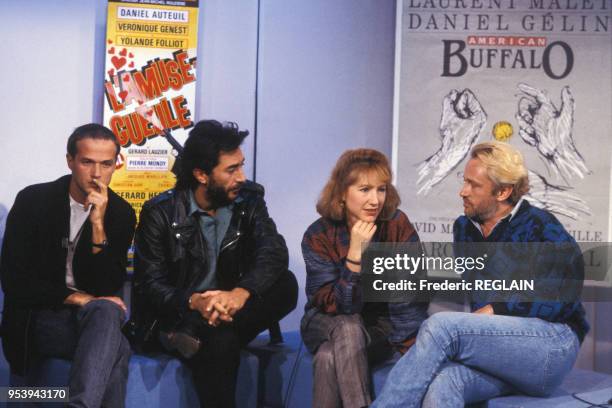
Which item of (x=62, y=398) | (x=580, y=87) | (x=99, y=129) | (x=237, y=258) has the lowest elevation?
(x=62, y=398)

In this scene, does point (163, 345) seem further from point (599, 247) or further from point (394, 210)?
point (599, 247)

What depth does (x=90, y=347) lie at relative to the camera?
2.92 meters

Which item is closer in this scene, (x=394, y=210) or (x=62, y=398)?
(x=62, y=398)

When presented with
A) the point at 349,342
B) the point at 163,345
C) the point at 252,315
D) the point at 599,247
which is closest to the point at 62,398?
A: the point at 163,345

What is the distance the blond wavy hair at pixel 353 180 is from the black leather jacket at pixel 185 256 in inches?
11.8

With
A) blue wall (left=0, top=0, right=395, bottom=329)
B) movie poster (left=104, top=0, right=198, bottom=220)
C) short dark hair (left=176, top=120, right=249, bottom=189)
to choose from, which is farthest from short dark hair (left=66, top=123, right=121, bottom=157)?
blue wall (left=0, top=0, right=395, bottom=329)

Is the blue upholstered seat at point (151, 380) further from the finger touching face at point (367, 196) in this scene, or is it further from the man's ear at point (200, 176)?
the finger touching face at point (367, 196)

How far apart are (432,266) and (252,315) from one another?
1.06 m

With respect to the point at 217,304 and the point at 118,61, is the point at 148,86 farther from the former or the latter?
the point at 217,304

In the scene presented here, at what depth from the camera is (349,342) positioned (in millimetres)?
2875

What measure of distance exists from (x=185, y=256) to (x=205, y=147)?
1.53 ft

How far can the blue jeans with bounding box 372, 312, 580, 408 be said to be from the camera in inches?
102

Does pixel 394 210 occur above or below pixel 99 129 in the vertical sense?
below

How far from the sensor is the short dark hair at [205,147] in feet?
11.1
